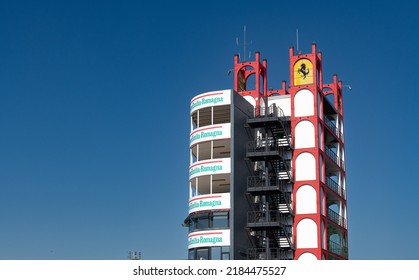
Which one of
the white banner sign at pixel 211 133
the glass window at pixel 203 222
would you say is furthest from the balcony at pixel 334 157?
the glass window at pixel 203 222

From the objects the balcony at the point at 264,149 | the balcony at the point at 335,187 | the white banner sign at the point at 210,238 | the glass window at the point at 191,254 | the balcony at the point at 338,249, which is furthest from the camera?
the balcony at the point at 335,187

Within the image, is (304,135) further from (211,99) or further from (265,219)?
(211,99)

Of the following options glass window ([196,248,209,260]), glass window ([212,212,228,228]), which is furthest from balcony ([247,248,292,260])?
glass window ([196,248,209,260])

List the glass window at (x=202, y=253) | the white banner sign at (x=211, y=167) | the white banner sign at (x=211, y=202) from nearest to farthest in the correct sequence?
1. the glass window at (x=202, y=253)
2. the white banner sign at (x=211, y=202)
3. the white banner sign at (x=211, y=167)

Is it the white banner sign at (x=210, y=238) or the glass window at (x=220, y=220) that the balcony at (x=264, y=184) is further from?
the white banner sign at (x=210, y=238)

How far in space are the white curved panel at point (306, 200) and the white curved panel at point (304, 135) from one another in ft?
15.3

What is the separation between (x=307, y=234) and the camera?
7706 centimetres

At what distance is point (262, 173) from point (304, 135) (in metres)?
6.53

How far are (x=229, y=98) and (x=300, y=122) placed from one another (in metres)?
9.55

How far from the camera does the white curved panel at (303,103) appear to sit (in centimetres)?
8050

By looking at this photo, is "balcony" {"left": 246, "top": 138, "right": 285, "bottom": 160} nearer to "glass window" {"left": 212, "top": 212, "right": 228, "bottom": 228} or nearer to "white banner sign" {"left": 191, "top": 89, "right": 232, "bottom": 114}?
"white banner sign" {"left": 191, "top": 89, "right": 232, "bottom": 114}

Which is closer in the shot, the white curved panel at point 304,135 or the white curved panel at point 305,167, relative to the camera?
the white curved panel at point 305,167
